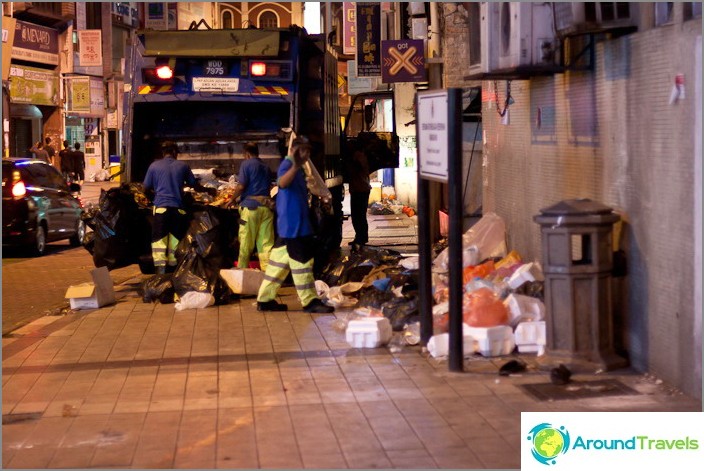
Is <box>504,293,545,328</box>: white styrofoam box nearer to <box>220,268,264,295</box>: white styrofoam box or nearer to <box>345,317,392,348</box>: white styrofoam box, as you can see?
<box>345,317,392,348</box>: white styrofoam box

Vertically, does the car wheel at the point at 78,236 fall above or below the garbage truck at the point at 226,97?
below

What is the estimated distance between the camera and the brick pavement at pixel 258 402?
567 cm

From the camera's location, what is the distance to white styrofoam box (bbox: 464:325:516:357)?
7934mm

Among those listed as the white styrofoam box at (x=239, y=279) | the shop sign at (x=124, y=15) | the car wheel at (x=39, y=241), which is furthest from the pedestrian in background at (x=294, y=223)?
the shop sign at (x=124, y=15)

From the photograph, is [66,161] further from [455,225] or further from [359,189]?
[455,225]

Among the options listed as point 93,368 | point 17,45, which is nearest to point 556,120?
point 93,368

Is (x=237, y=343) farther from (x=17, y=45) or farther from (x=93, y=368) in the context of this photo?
(x=17, y=45)

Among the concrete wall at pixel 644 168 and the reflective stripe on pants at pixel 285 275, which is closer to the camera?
the concrete wall at pixel 644 168

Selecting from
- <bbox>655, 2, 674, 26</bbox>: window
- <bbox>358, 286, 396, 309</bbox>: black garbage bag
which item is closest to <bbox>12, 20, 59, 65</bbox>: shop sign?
<bbox>358, 286, 396, 309</bbox>: black garbage bag

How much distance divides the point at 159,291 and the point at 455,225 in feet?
15.6

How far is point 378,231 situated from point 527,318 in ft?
38.5

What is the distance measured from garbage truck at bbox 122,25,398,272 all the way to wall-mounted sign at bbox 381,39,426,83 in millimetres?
2711

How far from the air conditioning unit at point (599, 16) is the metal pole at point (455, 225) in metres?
0.98

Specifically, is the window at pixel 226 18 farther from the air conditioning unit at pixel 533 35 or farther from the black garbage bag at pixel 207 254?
the air conditioning unit at pixel 533 35
